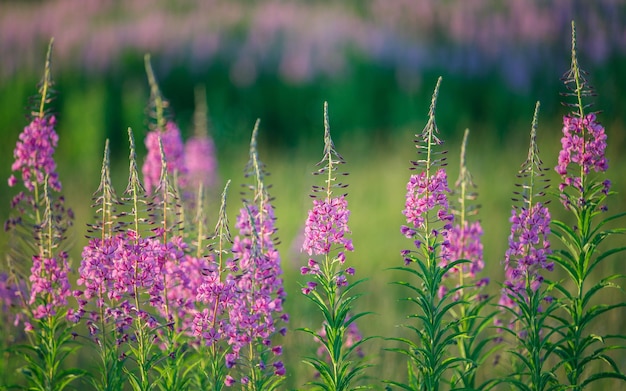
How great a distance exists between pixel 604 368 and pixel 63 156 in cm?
1053

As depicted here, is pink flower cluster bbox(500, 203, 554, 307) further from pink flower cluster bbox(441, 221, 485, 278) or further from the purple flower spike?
pink flower cluster bbox(441, 221, 485, 278)

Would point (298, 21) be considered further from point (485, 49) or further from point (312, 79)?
point (485, 49)

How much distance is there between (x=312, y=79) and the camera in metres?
14.5

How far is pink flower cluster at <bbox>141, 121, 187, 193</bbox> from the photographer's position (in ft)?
16.4

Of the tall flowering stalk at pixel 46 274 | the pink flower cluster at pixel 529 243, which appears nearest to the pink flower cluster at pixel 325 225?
the pink flower cluster at pixel 529 243

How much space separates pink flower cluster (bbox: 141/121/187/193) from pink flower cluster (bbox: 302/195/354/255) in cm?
169

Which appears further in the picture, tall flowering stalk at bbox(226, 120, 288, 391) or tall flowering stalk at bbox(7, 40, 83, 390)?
tall flowering stalk at bbox(7, 40, 83, 390)

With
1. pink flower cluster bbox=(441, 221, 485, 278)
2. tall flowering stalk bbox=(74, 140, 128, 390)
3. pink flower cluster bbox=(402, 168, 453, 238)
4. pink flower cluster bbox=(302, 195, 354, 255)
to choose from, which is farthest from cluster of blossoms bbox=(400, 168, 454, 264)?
tall flowering stalk bbox=(74, 140, 128, 390)

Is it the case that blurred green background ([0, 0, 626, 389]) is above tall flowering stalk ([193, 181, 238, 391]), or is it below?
above

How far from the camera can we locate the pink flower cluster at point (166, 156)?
5000 mm

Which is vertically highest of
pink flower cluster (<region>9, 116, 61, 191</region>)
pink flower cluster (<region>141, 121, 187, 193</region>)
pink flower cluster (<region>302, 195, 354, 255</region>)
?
pink flower cluster (<region>141, 121, 187, 193</region>)

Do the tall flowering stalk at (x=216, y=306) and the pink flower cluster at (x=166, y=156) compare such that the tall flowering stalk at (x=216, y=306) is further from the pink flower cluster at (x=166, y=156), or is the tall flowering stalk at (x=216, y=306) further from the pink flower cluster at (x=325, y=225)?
the pink flower cluster at (x=166, y=156)

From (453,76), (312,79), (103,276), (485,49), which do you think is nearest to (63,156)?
(312,79)

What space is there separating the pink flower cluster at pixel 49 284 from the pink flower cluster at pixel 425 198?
1.96m
